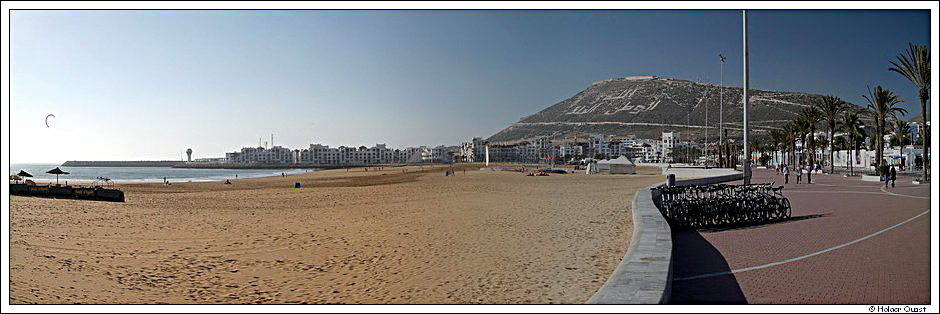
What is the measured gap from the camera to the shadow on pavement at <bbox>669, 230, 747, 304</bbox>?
197 inches

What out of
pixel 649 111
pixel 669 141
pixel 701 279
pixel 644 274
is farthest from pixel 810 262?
pixel 649 111

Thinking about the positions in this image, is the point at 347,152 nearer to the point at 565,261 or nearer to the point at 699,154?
the point at 699,154

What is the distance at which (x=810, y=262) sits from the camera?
6.48 metres

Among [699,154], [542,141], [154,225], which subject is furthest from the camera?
[542,141]

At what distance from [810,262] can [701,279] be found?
1.68 m

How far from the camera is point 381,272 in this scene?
761 cm

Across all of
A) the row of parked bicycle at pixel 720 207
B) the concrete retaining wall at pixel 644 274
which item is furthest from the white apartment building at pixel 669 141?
the concrete retaining wall at pixel 644 274

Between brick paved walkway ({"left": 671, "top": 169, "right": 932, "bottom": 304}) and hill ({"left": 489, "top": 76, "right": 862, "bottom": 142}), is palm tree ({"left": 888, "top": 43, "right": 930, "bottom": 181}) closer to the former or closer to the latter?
brick paved walkway ({"left": 671, "top": 169, "right": 932, "bottom": 304})

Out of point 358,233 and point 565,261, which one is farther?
point 358,233

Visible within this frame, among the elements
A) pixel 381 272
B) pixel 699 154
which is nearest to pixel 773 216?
pixel 381 272

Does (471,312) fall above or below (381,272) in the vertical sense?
above

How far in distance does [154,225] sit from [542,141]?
135182mm

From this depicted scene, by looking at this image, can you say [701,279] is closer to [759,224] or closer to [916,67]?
[759,224]

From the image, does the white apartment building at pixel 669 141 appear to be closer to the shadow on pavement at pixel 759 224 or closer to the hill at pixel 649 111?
the hill at pixel 649 111
